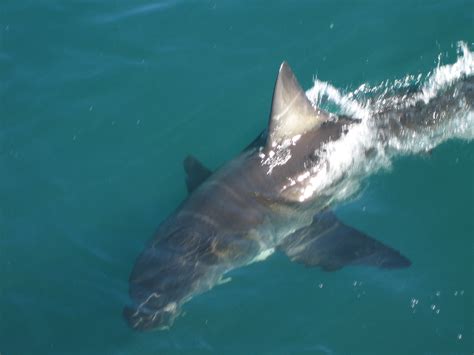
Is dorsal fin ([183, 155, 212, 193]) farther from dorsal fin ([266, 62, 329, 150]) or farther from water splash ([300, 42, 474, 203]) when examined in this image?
water splash ([300, 42, 474, 203])

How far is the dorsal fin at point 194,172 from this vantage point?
7198 mm

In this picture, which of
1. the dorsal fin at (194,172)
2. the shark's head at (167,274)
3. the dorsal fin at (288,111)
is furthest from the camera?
the dorsal fin at (194,172)

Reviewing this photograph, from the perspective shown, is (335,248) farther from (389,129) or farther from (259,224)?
(389,129)

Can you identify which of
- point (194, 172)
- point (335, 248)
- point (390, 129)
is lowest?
point (335, 248)

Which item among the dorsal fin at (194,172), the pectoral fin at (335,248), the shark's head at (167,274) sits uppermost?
the dorsal fin at (194,172)

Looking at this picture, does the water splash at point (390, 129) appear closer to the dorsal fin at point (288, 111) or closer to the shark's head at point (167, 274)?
the dorsal fin at point (288, 111)

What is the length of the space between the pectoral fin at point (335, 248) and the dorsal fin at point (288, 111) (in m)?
0.97

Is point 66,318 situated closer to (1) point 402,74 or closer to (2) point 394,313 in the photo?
(2) point 394,313

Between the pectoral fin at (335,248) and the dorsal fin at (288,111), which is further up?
the dorsal fin at (288,111)

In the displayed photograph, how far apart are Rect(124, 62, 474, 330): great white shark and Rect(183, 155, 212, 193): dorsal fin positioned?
17 millimetres

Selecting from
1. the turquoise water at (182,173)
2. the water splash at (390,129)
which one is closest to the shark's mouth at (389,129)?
the water splash at (390,129)

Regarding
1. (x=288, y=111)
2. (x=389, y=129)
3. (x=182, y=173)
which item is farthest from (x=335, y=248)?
(x=182, y=173)

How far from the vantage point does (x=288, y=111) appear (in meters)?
6.79

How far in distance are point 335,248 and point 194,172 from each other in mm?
1953
